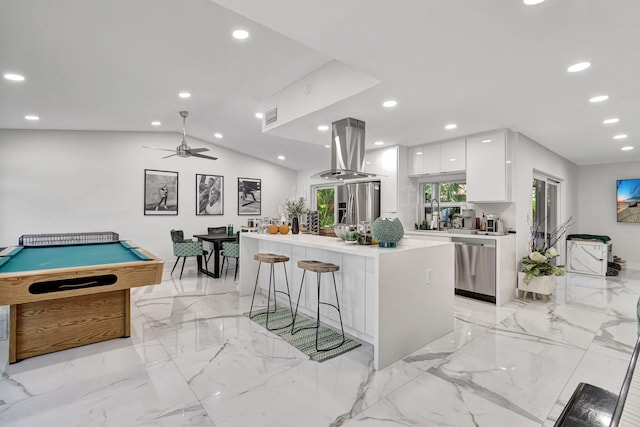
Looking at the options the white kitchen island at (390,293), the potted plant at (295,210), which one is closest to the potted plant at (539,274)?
the white kitchen island at (390,293)

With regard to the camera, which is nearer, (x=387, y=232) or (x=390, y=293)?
(x=390, y=293)

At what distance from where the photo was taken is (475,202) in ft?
15.9

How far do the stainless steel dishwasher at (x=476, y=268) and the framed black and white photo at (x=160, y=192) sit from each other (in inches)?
226

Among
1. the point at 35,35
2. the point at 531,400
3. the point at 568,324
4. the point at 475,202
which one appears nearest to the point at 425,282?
the point at 531,400

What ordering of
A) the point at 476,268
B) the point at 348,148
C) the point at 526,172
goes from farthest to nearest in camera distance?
the point at 526,172 → the point at 476,268 → the point at 348,148

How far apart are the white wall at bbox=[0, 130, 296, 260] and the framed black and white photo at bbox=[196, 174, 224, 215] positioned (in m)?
0.13

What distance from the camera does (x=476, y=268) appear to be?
444 cm

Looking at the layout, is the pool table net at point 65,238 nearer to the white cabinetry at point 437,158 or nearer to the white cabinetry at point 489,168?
the white cabinetry at point 437,158

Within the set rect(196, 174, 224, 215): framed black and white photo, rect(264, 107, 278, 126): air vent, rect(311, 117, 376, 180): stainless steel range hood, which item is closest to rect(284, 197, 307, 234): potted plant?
rect(311, 117, 376, 180): stainless steel range hood

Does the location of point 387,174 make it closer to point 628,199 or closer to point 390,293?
point 390,293

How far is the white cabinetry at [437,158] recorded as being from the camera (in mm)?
4934

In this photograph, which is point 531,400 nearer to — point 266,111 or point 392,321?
point 392,321

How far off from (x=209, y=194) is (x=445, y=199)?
5.19 metres

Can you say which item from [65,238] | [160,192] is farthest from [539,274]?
[65,238]
